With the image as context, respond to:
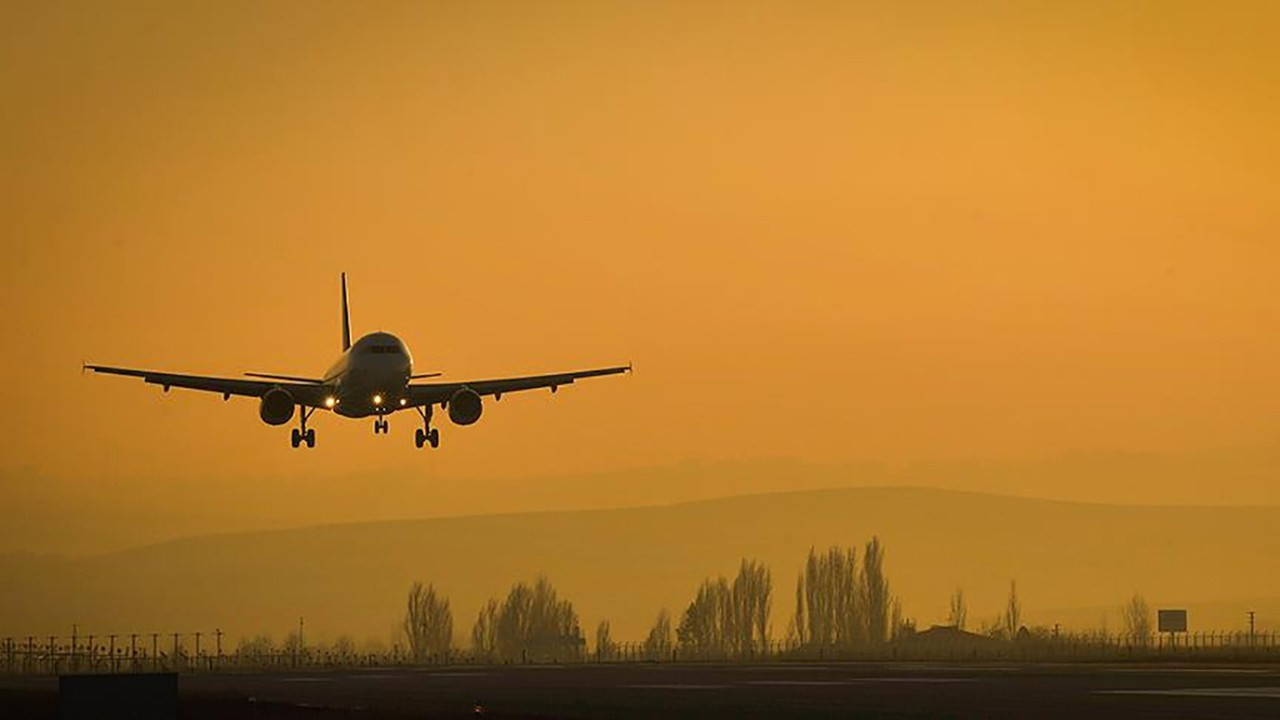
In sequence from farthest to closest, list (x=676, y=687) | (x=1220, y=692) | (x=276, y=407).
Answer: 1. (x=276, y=407)
2. (x=676, y=687)
3. (x=1220, y=692)

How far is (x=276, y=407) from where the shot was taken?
4958 inches

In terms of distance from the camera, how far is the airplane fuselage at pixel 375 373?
115m

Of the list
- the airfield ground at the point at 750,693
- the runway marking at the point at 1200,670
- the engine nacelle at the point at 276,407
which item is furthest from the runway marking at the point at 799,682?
the engine nacelle at the point at 276,407

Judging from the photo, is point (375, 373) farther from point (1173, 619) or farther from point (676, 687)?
point (1173, 619)

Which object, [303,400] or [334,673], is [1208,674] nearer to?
[303,400]

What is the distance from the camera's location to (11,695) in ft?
375

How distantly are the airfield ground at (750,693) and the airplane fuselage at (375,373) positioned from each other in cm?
1551

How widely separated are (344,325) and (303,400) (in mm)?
46434

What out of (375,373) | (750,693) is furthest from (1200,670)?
(375,373)

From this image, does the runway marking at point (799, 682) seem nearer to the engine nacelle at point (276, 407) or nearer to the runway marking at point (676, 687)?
the runway marking at point (676, 687)

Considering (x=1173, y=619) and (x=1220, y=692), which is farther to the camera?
(x=1173, y=619)

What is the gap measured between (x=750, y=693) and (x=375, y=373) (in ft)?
86.4

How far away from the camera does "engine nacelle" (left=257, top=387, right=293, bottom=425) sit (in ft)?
412

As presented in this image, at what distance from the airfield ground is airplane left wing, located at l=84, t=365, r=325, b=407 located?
16725mm
